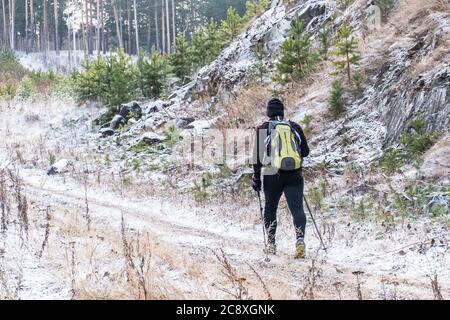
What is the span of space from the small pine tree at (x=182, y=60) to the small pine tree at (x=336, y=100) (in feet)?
33.6

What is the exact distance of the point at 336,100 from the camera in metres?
11.2

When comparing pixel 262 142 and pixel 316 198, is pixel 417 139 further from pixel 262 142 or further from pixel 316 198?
pixel 262 142

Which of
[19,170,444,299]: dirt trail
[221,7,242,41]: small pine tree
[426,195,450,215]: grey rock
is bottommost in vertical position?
[19,170,444,299]: dirt trail

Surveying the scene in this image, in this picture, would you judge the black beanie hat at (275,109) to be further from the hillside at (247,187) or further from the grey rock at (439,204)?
the grey rock at (439,204)

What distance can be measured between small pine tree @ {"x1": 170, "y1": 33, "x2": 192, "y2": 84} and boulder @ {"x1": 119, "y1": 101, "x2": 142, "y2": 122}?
9.68 ft

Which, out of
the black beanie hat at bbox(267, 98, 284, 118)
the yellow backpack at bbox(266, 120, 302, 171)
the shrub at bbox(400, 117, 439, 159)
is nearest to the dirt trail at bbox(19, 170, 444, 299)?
the yellow backpack at bbox(266, 120, 302, 171)

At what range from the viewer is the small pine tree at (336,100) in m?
11.1

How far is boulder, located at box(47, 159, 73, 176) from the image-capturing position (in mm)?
13945

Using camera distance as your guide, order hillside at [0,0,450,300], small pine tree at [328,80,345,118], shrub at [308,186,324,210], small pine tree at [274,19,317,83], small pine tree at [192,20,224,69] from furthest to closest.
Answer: small pine tree at [192,20,224,69] < small pine tree at [274,19,317,83] < small pine tree at [328,80,345,118] < shrub at [308,186,324,210] < hillside at [0,0,450,300]

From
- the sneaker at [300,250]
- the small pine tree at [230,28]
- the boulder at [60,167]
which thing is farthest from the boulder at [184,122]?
the sneaker at [300,250]

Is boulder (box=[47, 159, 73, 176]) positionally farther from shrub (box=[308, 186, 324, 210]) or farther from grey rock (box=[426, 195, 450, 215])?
grey rock (box=[426, 195, 450, 215])

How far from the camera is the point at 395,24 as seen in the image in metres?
12.7

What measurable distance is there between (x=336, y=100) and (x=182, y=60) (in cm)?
1088

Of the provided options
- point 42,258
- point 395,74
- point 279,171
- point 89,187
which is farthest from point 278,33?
point 42,258
